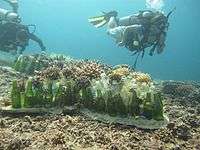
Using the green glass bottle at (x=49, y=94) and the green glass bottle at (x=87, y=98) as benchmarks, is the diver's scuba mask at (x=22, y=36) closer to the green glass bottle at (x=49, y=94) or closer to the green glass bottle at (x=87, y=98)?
the green glass bottle at (x=49, y=94)

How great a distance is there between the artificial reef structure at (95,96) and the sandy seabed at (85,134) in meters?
0.31

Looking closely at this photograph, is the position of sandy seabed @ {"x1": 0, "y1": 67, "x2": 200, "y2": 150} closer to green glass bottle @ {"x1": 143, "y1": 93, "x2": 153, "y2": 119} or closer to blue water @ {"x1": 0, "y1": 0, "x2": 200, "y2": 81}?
green glass bottle @ {"x1": 143, "y1": 93, "x2": 153, "y2": 119}

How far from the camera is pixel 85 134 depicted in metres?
6.34

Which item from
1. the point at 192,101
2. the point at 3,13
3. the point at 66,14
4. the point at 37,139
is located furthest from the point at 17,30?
the point at 66,14

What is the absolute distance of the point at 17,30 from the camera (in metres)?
16.0

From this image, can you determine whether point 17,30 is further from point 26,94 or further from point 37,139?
point 37,139

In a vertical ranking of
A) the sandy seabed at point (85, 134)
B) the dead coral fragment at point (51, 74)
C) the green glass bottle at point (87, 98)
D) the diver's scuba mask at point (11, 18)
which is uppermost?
the diver's scuba mask at point (11, 18)

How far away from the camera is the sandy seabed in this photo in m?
5.76

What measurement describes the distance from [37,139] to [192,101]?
570 centimetres

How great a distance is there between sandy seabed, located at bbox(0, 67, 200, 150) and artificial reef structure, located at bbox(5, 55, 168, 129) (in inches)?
12.0

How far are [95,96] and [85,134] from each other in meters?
1.38

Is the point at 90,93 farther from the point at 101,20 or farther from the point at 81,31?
the point at 81,31

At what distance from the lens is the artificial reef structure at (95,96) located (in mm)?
7227

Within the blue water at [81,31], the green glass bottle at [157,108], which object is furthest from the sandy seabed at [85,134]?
the blue water at [81,31]
